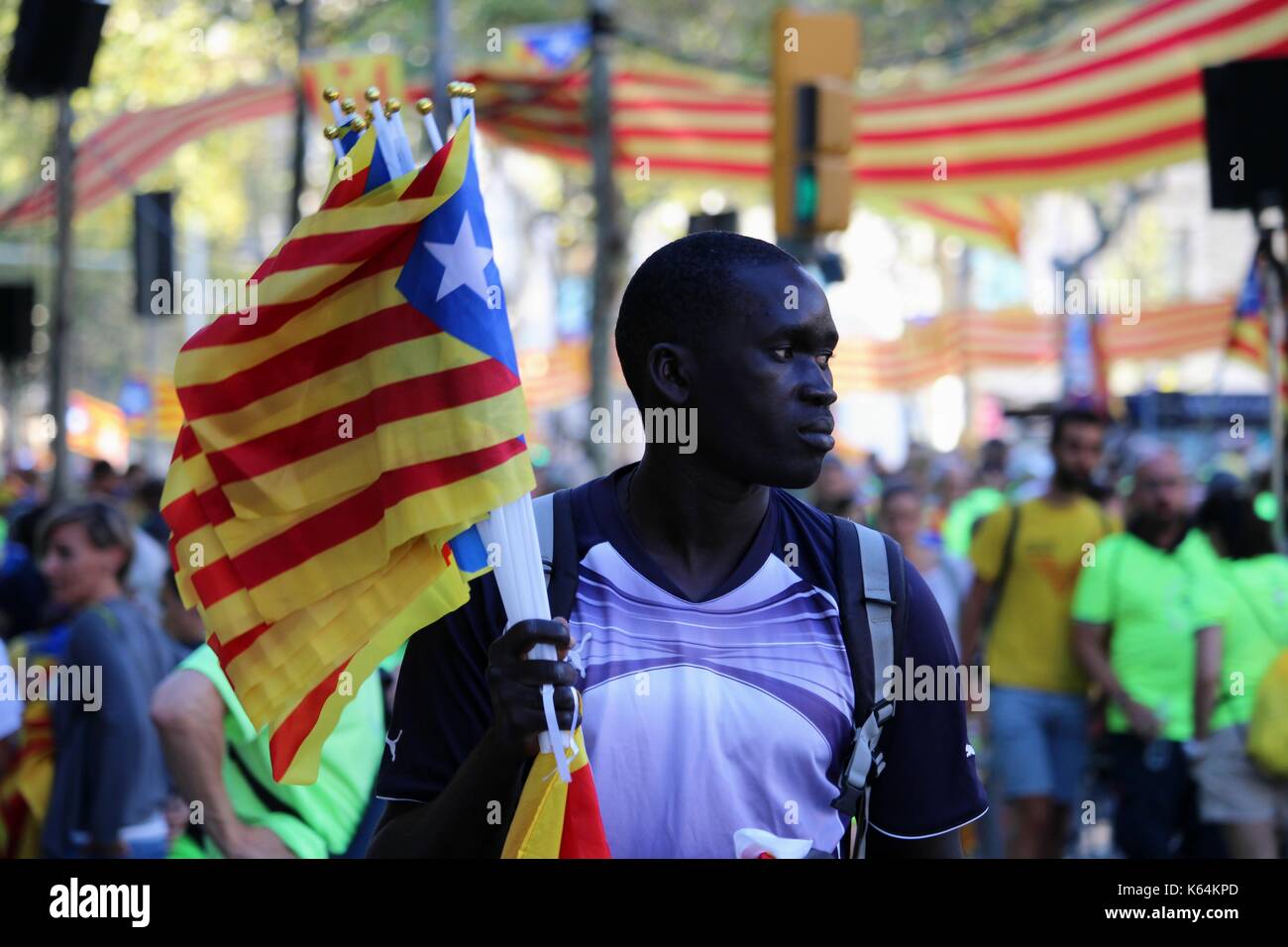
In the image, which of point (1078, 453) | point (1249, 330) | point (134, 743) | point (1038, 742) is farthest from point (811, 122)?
point (134, 743)

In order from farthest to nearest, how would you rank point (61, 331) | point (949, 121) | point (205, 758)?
point (949, 121) < point (61, 331) < point (205, 758)

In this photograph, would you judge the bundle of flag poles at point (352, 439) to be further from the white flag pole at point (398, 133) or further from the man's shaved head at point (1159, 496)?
the man's shaved head at point (1159, 496)

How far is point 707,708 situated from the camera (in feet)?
8.78

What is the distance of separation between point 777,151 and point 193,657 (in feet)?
19.1

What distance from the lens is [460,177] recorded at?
2752 millimetres

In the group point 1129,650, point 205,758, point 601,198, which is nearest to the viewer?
point 205,758

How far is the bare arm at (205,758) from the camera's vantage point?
14.4ft

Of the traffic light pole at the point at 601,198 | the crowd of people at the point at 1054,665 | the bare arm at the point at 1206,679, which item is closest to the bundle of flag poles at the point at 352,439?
the crowd of people at the point at 1054,665

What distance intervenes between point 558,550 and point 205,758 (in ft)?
6.44

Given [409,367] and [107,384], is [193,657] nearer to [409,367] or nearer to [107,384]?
[409,367]

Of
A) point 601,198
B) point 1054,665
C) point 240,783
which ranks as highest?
point 601,198

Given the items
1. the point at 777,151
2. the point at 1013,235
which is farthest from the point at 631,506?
the point at 1013,235

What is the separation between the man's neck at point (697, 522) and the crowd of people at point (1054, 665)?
290 centimetres

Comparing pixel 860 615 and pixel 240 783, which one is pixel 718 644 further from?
pixel 240 783
